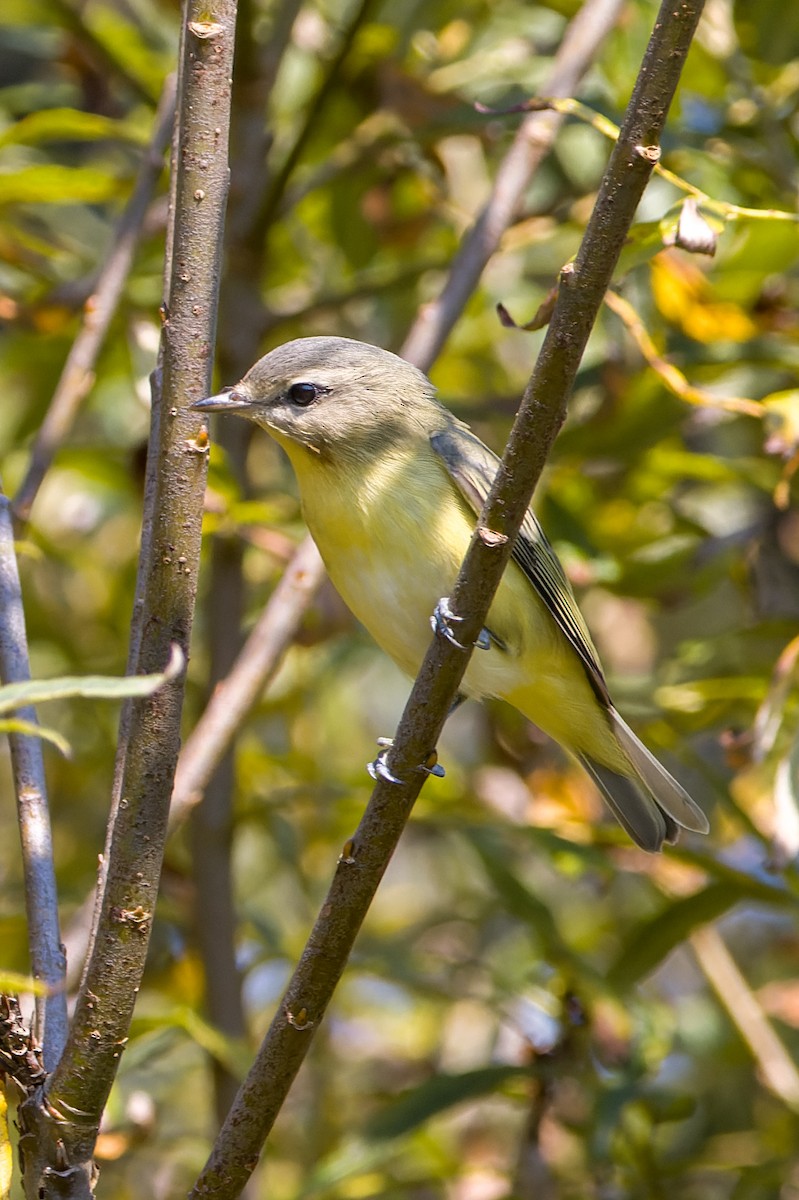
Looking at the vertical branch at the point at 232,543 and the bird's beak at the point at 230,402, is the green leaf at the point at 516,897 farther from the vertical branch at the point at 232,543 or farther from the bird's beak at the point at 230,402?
the bird's beak at the point at 230,402

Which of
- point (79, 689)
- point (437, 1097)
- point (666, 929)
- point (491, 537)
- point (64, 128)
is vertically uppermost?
point (64, 128)

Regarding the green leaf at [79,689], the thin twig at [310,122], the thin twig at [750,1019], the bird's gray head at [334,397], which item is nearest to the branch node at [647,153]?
the green leaf at [79,689]

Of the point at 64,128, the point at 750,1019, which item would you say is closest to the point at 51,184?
the point at 64,128

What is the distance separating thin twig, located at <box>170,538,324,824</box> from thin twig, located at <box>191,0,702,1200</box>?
24.8 inches

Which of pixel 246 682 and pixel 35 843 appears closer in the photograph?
pixel 35 843

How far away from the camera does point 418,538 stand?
2.87 m

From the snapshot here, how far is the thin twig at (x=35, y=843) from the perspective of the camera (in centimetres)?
186

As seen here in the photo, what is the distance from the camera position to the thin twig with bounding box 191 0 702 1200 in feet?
5.40

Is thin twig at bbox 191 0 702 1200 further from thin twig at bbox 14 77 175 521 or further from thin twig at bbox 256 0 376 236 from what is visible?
thin twig at bbox 256 0 376 236

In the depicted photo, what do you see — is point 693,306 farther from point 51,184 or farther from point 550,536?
point 51,184

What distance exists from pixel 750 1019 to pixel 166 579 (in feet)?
8.56

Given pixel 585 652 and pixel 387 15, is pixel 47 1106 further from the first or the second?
pixel 387 15

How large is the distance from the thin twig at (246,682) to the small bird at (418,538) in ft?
0.24

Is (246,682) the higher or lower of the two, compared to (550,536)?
lower
